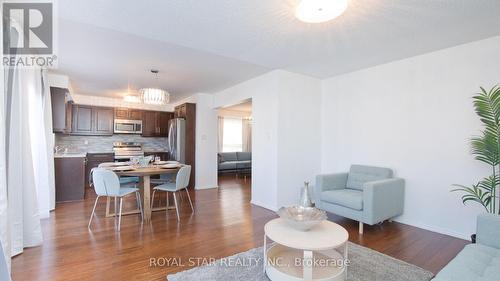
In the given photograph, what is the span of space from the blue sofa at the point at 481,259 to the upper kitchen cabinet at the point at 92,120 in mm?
7062

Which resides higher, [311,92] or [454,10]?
A: [454,10]

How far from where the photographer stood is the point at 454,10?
84.4 inches

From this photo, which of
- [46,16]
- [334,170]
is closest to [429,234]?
[334,170]

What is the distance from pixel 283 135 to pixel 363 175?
1393mm

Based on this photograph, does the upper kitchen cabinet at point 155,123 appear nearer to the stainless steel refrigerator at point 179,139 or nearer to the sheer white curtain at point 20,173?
the stainless steel refrigerator at point 179,139

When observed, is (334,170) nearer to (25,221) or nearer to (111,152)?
(25,221)

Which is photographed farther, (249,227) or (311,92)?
(311,92)

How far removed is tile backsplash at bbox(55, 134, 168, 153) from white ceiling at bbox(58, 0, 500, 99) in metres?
2.71

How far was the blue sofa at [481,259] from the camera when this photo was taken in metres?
1.37

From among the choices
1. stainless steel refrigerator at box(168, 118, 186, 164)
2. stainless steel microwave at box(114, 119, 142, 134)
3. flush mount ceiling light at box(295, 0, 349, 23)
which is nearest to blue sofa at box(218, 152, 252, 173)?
stainless steel refrigerator at box(168, 118, 186, 164)

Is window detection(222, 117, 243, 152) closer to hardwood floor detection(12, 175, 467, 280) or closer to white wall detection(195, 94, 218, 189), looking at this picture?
white wall detection(195, 94, 218, 189)

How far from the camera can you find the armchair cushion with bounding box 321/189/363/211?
9.78 ft

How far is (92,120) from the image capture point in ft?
19.9

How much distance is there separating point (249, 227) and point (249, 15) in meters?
2.58
